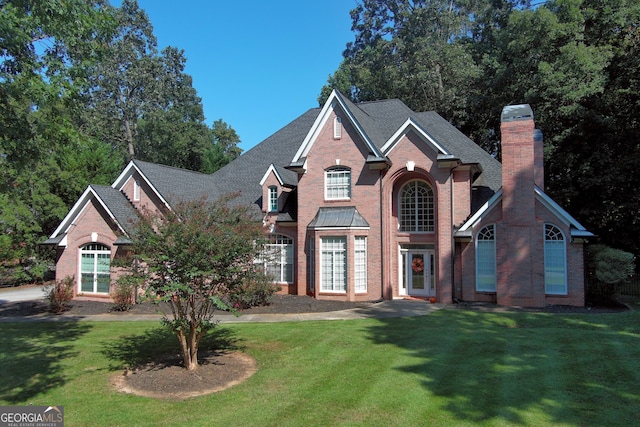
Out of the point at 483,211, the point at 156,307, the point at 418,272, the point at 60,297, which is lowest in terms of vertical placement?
the point at 156,307

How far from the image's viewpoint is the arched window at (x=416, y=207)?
21.4 metres

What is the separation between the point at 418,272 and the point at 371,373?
492 inches

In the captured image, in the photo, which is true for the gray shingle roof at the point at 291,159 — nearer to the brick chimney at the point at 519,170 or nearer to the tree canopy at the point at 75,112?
the brick chimney at the point at 519,170

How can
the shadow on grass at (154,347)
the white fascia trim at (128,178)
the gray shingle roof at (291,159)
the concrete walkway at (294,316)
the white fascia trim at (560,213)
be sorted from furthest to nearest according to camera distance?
the white fascia trim at (128,178) < the gray shingle roof at (291,159) < the white fascia trim at (560,213) < the concrete walkway at (294,316) < the shadow on grass at (154,347)

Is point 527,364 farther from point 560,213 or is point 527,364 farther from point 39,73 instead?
point 39,73

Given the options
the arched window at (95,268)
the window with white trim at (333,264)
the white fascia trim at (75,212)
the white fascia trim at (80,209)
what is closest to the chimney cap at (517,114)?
the window with white trim at (333,264)

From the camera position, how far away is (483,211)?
19.4 metres

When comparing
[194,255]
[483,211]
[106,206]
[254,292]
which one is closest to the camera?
[194,255]

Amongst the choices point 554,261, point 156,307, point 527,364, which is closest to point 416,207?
point 554,261

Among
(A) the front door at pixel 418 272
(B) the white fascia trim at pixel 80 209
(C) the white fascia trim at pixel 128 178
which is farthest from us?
(C) the white fascia trim at pixel 128 178

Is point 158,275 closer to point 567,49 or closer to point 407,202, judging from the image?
point 407,202

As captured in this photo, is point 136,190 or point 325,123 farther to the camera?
point 136,190

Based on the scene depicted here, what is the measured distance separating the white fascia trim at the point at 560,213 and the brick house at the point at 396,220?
0.15ft

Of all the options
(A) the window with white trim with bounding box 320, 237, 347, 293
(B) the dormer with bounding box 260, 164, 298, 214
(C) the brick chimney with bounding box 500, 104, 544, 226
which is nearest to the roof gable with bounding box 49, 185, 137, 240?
(B) the dormer with bounding box 260, 164, 298, 214
